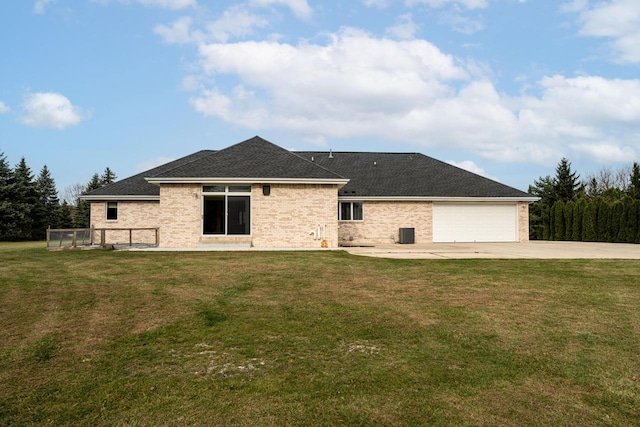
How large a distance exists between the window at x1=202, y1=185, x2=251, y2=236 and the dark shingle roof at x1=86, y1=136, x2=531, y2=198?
0.73 metres

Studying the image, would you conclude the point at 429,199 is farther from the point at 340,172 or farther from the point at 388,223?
the point at 340,172

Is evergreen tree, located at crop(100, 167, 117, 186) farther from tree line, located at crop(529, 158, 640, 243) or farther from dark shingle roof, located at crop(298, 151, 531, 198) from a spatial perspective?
tree line, located at crop(529, 158, 640, 243)

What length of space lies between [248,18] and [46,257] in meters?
12.0

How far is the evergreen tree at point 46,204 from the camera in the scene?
3909 cm

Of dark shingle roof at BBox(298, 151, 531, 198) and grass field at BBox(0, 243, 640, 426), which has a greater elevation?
dark shingle roof at BBox(298, 151, 531, 198)

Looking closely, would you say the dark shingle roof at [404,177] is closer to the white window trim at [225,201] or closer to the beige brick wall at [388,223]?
the beige brick wall at [388,223]

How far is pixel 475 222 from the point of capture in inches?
964

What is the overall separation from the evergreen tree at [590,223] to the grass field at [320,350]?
21.7m

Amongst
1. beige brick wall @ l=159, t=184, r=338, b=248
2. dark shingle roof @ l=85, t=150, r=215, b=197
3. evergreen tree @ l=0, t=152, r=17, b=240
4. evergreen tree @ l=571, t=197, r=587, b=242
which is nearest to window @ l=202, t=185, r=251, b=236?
beige brick wall @ l=159, t=184, r=338, b=248

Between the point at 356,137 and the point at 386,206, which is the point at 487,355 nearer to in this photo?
the point at 386,206

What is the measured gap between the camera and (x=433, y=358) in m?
4.71

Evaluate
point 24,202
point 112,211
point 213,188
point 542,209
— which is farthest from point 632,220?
point 24,202

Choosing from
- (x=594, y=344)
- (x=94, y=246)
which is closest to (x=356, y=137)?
(x=94, y=246)

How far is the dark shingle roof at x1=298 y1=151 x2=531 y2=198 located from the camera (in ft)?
79.3
